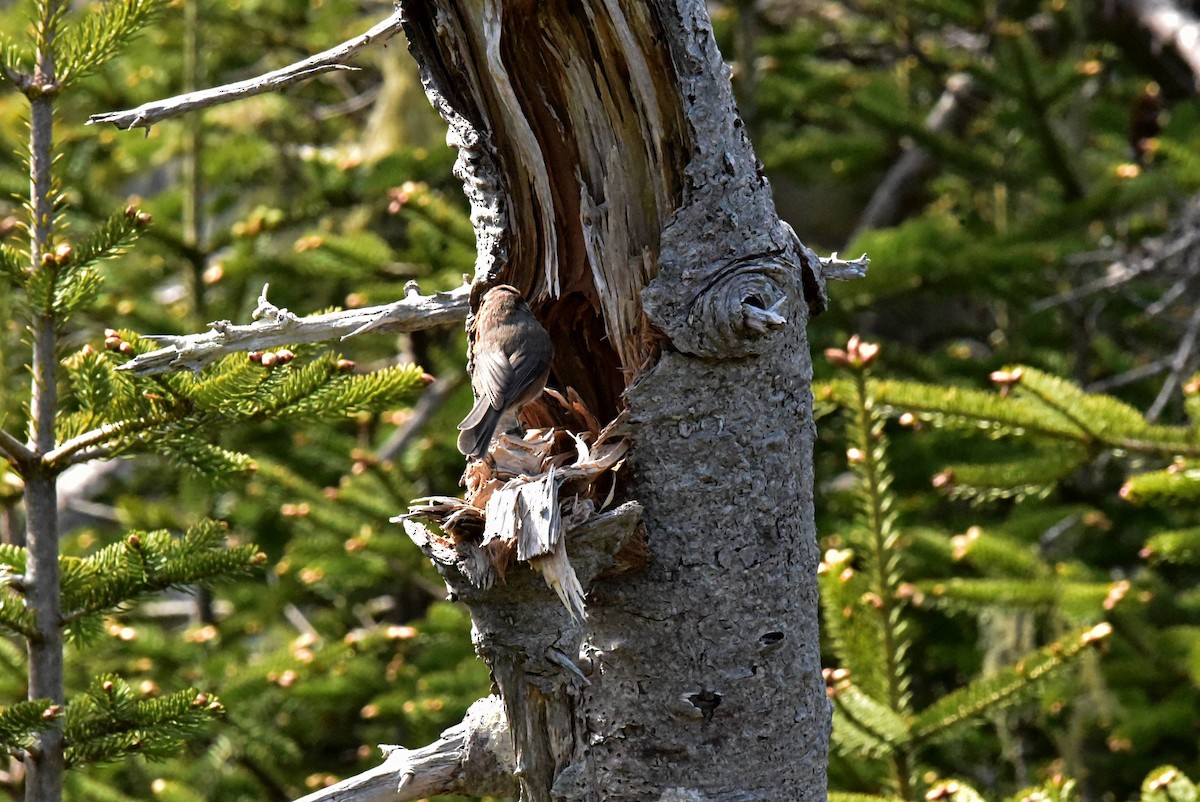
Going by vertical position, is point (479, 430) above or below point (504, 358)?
below

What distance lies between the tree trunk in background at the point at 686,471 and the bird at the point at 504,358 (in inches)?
9.7

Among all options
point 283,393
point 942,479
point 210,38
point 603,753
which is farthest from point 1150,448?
point 210,38

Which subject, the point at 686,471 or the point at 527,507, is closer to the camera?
the point at 527,507

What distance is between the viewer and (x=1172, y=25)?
477 cm

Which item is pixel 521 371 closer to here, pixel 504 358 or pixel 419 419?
pixel 504 358

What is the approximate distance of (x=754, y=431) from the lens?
179 centimetres

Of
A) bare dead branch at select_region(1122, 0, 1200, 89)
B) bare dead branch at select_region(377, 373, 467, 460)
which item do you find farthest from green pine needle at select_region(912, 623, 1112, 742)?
bare dead branch at select_region(1122, 0, 1200, 89)

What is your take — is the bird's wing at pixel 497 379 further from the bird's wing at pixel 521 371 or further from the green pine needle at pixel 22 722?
the green pine needle at pixel 22 722

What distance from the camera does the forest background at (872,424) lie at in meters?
3.09

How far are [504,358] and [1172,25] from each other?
3.92m

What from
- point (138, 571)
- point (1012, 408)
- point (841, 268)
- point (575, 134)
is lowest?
point (138, 571)

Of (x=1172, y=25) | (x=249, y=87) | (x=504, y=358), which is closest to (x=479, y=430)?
(x=504, y=358)

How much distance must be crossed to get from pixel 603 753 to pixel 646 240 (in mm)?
786

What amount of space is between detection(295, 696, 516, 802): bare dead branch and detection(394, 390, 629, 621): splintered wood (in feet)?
0.93
